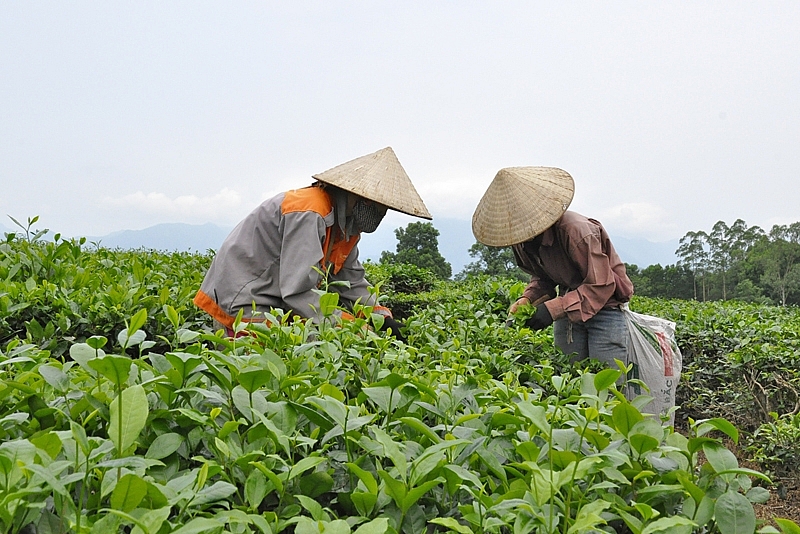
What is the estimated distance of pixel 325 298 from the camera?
62.2 inches

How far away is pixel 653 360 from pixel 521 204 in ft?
3.70

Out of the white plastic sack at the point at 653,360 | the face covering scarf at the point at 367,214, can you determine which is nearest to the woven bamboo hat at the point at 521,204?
the face covering scarf at the point at 367,214

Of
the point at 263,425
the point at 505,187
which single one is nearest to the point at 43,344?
the point at 263,425

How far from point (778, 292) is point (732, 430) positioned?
1780 cm

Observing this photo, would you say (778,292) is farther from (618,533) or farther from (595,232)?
(618,533)

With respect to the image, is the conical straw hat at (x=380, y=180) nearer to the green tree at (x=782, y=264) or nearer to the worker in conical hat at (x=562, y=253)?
the worker in conical hat at (x=562, y=253)

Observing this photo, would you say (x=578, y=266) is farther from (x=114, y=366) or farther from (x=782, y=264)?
(x=782, y=264)

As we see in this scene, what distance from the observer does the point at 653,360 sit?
11.0ft

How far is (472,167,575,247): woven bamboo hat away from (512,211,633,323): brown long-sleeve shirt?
4.6 inches

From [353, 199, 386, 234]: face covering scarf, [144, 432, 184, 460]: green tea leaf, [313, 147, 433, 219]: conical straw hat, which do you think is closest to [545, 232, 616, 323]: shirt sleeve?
[313, 147, 433, 219]: conical straw hat

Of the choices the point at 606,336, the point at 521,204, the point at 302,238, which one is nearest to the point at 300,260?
the point at 302,238

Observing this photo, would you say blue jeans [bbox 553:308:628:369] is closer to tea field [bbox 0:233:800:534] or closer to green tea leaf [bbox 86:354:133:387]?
tea field [bbox 0:233:800:534]

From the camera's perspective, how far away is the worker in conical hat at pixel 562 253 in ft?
9.98

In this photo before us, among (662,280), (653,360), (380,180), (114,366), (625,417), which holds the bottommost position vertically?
(662,280)
